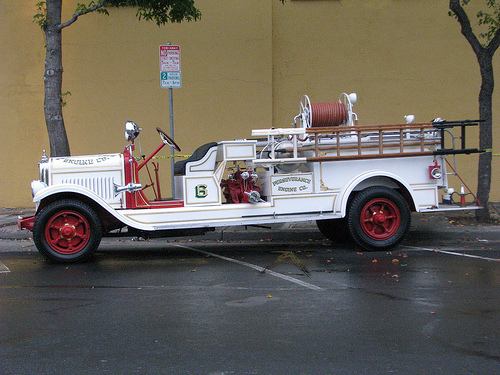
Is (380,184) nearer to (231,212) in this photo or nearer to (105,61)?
(231,212)

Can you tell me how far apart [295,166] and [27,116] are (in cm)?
718

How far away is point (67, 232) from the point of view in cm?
703

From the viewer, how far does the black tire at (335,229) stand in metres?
8.25

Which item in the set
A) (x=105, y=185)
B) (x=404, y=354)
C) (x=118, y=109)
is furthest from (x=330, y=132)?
(x=118, y=109)

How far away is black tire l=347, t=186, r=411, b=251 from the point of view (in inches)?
303

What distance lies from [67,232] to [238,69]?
6245 millimetres

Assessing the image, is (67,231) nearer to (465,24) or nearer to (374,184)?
(374,184)

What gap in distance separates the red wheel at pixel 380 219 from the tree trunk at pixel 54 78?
5371 millimetres

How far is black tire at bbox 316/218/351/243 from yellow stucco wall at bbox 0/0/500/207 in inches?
155

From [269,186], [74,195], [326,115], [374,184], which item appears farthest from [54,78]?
[374,184]

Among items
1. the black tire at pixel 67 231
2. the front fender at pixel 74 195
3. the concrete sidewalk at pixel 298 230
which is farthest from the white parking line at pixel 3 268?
the concrete sidewalk at pixel 298 230

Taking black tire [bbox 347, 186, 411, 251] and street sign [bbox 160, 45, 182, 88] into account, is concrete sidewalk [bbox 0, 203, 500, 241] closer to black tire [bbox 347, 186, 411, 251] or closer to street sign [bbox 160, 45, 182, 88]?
black tire [bbox 347, 186, 411, 251]

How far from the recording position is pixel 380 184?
26.2ft

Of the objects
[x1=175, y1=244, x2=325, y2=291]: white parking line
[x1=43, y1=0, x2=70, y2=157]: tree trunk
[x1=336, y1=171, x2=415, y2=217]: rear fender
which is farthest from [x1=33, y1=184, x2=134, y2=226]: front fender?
[x1=336, y1=171, x2=415, y2=217]: rear fender
